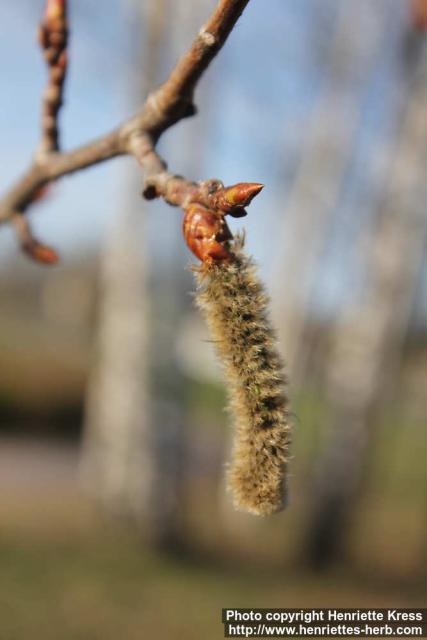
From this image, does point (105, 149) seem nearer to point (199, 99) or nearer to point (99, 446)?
point (199, 99)

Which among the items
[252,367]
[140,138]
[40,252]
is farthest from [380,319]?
[252,367]

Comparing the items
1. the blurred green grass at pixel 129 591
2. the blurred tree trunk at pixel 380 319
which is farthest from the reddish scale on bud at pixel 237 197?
the blurred tree trunk at pixel 380 319

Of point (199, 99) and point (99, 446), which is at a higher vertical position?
point (199, 99)

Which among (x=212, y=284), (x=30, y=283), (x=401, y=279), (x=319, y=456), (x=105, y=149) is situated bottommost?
(x=212, y=284)

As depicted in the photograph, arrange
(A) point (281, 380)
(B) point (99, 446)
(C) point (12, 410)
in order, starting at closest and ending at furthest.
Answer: (A) point (281, 380), (B) point (99, 446), (C) point (12, 410)

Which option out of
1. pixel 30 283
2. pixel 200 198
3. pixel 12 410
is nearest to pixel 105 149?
pixel 200 198

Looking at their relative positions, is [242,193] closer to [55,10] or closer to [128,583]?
[55,10]

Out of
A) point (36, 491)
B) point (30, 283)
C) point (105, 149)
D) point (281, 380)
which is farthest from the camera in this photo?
point (30, 283)
